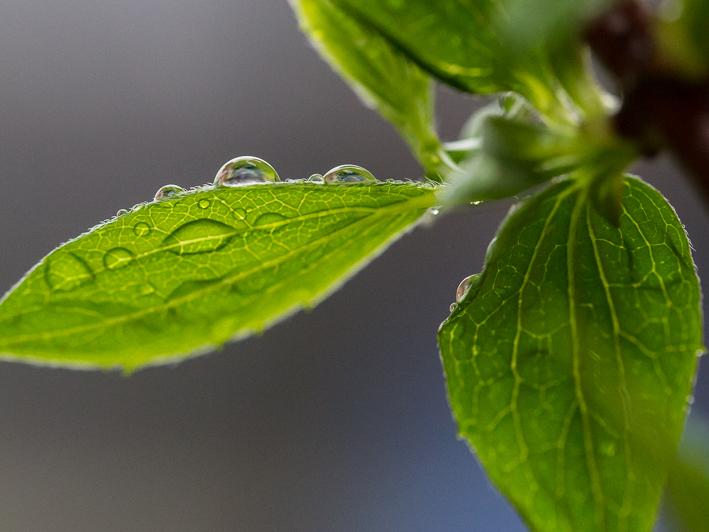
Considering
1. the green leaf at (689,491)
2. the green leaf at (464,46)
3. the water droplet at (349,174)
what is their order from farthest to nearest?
the water droplet at (349,174) → the green leaf at (464,46) → the green leaf at (689,491)

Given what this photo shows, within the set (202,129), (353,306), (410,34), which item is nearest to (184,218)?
(410,34)

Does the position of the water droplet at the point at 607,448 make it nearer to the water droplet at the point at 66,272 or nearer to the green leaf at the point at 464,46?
the green leaf at the point at 464,46

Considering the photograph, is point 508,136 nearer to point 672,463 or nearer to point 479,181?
point 479,181

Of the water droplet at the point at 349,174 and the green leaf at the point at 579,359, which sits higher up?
the water droplet at the point at 349,174

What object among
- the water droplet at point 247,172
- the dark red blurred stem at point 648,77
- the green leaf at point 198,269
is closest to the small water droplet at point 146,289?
the green leaf at point 198,269

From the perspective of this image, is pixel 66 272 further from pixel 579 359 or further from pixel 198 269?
pixel 579 359

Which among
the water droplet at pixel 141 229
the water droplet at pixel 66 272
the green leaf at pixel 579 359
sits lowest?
the green leaf at pixel 579 359

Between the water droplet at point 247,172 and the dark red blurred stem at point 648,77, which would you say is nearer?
the dark red blurred stem at point 648,77
